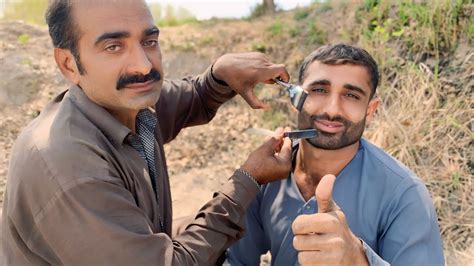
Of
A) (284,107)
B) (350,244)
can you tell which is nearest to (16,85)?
(284,107)

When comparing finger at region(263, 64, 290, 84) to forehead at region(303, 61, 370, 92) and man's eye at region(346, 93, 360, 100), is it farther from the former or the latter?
man's eye at region(346, 93, 360, 100)

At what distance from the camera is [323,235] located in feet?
5.45

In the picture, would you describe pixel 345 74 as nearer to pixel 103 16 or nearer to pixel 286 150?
pixel 286 150

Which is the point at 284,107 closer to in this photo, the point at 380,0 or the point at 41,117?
the point at 380,0

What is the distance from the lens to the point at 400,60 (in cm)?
477

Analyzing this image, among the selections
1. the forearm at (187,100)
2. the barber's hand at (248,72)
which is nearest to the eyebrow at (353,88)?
the barber's hand at (248,72)

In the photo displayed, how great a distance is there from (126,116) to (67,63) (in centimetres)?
33

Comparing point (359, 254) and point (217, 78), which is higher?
point (217, 78)

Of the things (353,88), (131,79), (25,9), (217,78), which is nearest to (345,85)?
(353,88)

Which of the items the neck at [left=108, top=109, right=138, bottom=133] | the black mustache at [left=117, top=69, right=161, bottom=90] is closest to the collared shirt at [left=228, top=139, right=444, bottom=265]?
the neck at [left=108, top=109, right=138, bottom=133]

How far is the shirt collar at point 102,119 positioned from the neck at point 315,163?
0.92 metres

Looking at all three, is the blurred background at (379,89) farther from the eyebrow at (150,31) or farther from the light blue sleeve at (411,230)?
the eyebrow at (150,31)

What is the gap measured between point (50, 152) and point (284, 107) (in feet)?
12.7

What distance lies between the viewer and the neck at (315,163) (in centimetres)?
245
